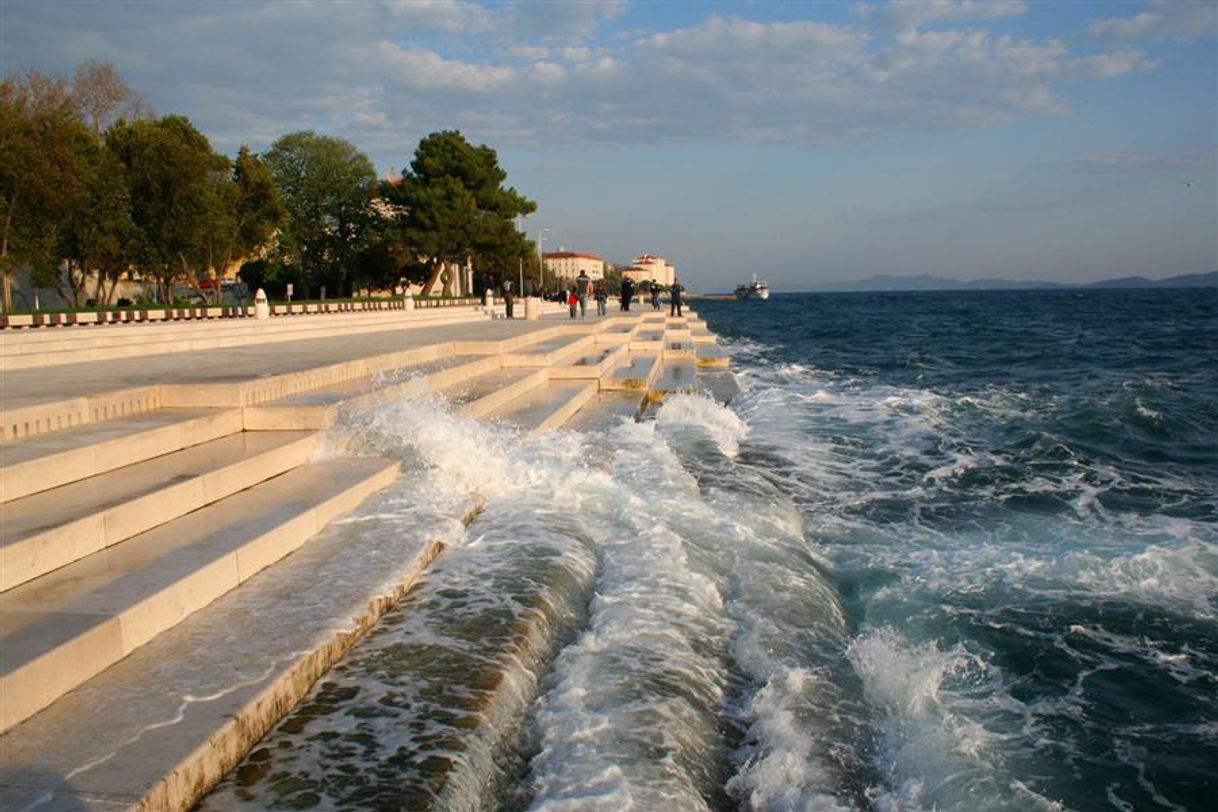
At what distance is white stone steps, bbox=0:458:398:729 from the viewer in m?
3.22

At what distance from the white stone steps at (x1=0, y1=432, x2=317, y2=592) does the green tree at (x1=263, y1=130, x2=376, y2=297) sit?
136ft

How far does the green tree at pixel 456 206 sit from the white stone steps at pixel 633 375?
31.7 m

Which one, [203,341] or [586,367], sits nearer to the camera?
[586,367]

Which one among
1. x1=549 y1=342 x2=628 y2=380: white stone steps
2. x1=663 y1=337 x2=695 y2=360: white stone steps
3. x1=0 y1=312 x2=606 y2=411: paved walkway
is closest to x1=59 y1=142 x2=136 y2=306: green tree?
x1=0 y1=312 x2=606 y2=411: paved walkway

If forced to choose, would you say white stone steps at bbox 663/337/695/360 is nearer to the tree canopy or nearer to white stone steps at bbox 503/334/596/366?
white stone steps at bbox 503/334/596/366

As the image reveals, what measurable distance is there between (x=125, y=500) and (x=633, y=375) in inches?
393

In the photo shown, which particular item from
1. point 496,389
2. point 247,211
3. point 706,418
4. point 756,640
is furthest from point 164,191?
point 756,640

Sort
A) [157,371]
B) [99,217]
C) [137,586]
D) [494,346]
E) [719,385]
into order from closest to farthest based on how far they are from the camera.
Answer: [137,586], [157,371], [494,346], [719,385], [99,217]

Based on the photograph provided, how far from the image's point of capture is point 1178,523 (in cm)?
851

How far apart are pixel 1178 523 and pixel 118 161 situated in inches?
1175

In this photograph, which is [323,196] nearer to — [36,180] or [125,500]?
[36,180]

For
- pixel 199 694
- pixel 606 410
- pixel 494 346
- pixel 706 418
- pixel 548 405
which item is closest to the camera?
pixel 199 694

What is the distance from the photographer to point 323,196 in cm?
4662

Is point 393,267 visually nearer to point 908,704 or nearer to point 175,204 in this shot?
point 175,204
